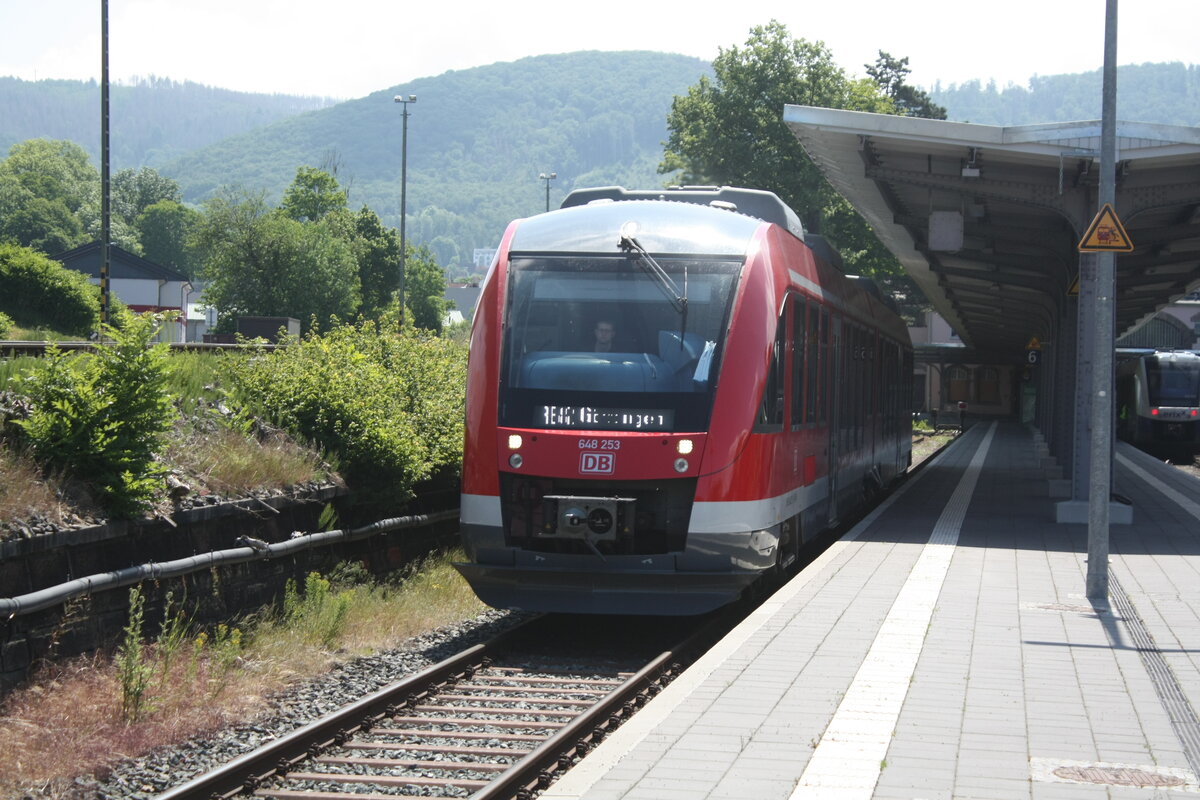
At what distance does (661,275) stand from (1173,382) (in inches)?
1379

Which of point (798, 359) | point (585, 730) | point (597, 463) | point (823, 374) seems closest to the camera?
point (585, 730)

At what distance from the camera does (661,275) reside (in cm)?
1034

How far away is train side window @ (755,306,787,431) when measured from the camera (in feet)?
34.0

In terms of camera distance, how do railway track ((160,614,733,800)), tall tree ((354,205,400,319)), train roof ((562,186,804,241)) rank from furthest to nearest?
tall tree ((354,205,400,319)) < train roof ((562,186,804,241)) < railway track ((160,614,733,800))

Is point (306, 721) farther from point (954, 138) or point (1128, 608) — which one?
point (954, 138)

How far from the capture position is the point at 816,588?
1065 cm

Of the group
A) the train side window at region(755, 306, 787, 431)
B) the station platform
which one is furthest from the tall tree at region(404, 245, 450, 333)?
the station platform

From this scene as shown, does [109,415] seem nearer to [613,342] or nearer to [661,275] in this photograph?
[613,342]

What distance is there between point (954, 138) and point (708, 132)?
126 feet

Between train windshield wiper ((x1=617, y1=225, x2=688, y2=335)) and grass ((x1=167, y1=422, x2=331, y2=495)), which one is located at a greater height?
train windshield wiper ((x1=617, y1=225, x2=688, y2=335))

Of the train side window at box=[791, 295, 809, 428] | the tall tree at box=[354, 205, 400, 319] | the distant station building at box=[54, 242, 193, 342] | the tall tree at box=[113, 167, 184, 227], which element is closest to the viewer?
the train side window at box=[791, 295, 809, 428]

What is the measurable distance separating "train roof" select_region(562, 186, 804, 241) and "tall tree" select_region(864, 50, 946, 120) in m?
62.8

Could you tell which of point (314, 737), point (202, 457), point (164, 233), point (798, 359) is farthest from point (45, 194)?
point (314, 737)

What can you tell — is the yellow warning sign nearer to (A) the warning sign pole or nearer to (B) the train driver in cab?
(A) the warning sign pole
